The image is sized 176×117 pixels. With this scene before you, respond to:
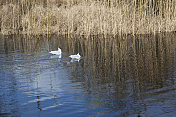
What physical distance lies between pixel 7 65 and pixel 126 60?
439 centimetres

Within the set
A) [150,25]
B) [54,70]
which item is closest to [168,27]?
[150,25]

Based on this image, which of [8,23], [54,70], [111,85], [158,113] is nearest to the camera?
[158,113]

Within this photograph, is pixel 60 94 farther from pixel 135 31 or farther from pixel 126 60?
pixel 135 31

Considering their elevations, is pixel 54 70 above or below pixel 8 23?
below

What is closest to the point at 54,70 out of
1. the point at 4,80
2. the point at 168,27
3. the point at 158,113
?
the point at 4,80

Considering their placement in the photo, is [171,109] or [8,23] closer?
[171,109]

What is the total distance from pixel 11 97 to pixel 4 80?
1712 millimetres

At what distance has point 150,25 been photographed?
1983 centimetres

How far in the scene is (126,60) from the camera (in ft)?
32.7

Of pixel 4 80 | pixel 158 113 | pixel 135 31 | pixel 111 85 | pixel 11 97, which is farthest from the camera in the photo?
pixel 135 31

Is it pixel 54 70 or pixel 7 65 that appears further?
pixel 7 65

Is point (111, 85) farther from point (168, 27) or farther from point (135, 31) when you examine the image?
point (168, 27)

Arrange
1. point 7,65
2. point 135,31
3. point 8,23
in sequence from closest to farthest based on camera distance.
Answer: point 7,65
point 135,31
point 8,23

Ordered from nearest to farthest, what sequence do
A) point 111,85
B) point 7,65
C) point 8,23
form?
point 111,85 → point 7,65 → point 8,23
